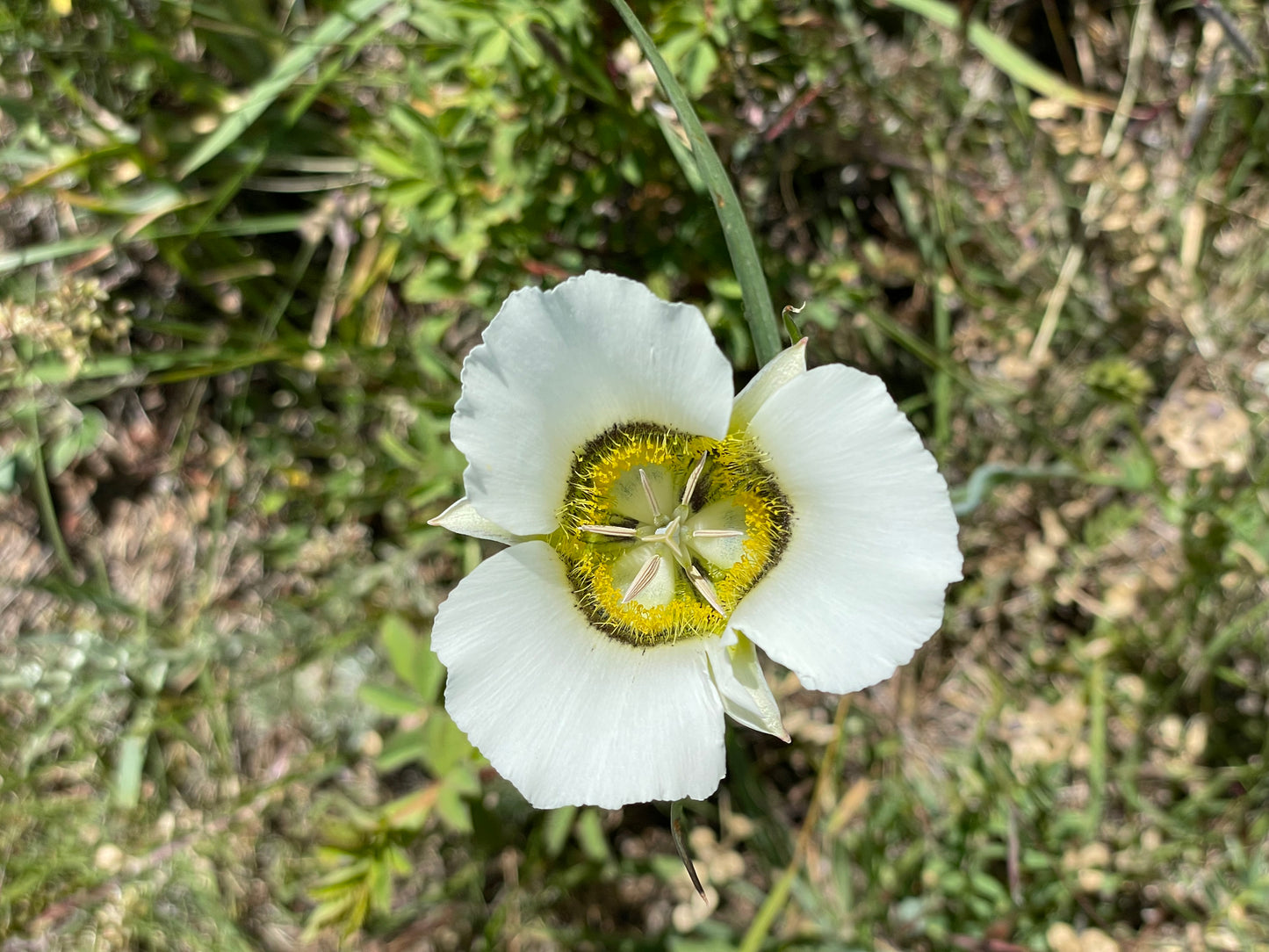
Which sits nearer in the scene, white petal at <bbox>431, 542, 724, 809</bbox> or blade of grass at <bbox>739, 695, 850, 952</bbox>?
white petal at <bbox>431, 542, 724, 809</bbox>

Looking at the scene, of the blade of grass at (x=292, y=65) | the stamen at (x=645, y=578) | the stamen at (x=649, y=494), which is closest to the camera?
the stamen at (x=645, y=578)

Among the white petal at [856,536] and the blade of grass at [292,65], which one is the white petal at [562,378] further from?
the blade of grass at [292,65]

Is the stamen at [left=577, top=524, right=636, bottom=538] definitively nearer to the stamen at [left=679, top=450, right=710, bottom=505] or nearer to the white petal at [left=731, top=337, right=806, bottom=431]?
the stamen at [left=679, top=450, right=710, bottom=505]

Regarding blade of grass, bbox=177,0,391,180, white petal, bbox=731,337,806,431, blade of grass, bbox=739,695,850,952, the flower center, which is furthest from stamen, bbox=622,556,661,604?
blade of grass, bbox=177,0,391,180

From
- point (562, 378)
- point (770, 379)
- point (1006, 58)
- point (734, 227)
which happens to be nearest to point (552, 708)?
point (562, 378)

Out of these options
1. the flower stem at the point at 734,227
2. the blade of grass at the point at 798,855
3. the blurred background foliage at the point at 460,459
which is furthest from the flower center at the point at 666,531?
the blade of grass at the point at 798,855

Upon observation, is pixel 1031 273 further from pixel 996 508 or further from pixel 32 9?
pixel 32 9
